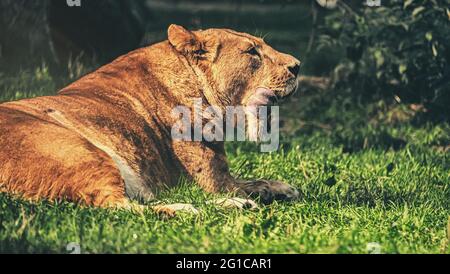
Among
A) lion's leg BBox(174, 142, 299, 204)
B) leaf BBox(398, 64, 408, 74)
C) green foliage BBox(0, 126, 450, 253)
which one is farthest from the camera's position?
leaf BBox(398, 64, 408, 74)

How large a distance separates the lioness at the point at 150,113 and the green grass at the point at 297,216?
0.69ft

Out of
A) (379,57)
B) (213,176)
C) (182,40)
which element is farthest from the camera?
(379,57)

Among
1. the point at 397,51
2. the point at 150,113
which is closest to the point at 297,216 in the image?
the point at 150,113

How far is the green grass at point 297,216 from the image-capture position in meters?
4.89

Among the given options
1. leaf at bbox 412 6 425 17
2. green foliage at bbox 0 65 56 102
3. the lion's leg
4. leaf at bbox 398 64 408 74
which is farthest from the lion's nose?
green foliage at bbox 0 65 56 102

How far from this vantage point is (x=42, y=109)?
6051 mm

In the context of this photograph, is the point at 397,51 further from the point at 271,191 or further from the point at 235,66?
the point at 271,191

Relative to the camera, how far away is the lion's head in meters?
6.48

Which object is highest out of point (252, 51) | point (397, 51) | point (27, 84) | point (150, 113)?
point (252, 51)

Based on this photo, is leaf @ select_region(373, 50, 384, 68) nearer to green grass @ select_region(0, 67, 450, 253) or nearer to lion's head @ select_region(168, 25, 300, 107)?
green grass @ select_region(0, 67, 450, 253)

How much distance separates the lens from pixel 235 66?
21.5ft

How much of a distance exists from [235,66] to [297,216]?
4.03 ft

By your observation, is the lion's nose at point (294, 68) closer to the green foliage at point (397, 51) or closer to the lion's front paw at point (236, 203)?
the lion's front paw at point (236, 203)

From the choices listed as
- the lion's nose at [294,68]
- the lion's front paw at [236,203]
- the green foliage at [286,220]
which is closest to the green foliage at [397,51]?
the green foliage at [286,220]
